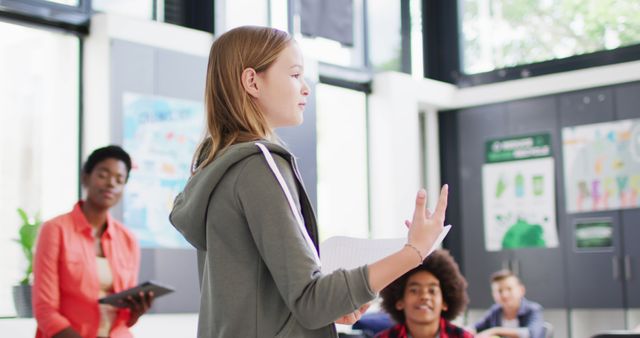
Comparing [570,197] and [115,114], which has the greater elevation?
[115,114]

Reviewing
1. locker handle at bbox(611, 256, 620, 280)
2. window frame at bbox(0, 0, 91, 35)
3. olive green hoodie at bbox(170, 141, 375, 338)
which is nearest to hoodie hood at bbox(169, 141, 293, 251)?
olive green hoodie at bbox(170, 141, 375, 338)

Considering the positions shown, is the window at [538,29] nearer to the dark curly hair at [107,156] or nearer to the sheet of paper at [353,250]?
the dark curly hair at [107,156]

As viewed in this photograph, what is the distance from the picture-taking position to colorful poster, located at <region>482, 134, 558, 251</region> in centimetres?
784

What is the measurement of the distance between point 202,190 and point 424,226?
338mm

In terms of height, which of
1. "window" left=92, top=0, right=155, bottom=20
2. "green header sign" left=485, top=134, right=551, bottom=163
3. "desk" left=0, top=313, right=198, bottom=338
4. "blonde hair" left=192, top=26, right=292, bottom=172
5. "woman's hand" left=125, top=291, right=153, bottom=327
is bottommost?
"desk" left=0, top=313, right=198, bottom=338

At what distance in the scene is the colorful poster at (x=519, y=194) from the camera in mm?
7840

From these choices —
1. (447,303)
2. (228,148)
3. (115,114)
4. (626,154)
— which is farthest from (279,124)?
(626,154)

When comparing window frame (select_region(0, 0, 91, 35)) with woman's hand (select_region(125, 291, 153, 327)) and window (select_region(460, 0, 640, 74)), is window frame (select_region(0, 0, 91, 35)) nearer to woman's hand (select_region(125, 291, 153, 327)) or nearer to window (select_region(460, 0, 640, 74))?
woman's hand (select_region(125, 291, 153, 327))

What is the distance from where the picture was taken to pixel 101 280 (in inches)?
145

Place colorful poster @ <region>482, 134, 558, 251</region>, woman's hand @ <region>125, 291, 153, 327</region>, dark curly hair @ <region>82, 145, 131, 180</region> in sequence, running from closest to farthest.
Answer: woman's hand @ <region>125, 291, 153, 327</region> → dark curly hair @ <region>82, 145, 131, 180</region> → colorful poster @ <region>482, 134, 558, 251</region>

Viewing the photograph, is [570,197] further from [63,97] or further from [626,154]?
[63,97]

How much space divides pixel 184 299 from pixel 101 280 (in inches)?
88.4

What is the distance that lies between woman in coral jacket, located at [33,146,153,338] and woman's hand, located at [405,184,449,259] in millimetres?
2361

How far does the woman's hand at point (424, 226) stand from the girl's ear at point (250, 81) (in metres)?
0.31
